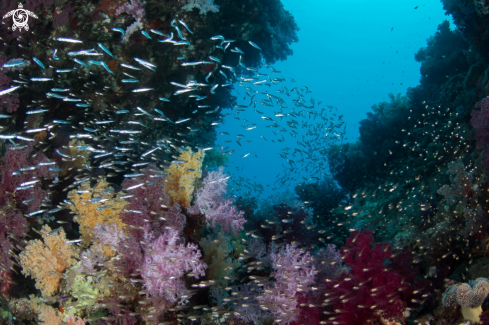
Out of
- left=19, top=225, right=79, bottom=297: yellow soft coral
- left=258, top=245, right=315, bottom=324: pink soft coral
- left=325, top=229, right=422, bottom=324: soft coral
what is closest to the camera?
left=325, top=229, right=422, bottom=324: soft coral

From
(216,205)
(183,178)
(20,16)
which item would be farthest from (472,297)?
(20,16)

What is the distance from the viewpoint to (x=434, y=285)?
4.41 m

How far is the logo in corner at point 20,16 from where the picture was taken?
6535 millimetres

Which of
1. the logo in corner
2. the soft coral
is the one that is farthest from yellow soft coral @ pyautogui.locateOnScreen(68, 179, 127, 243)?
the logo in corner

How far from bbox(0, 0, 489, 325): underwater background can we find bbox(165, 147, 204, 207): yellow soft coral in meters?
0.03

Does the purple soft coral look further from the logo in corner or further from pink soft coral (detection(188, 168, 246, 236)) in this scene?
the logo in corner

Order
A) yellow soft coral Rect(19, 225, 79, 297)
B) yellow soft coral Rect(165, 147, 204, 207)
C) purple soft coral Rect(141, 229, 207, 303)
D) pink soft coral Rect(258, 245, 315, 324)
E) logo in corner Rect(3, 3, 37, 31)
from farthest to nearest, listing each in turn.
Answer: logo in corner Rect(3, 3, 37, 31) → yellow soft coral Rect(165, 147, 204, 207) → yellow soft coral Rect(19, 225, 79, 297) → pink soft coral Rect(258, 245, 315, 324) → purple soft coral Rect(141, 229, 207, 303)

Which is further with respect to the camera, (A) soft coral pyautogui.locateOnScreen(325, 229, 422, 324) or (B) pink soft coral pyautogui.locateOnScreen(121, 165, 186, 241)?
(B) pink soft coral pyautogui.locateOnScreen(121, 165, 186, 241)

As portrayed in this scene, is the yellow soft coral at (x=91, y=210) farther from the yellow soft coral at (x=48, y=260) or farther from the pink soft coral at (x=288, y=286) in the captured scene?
the pink soft coral at (x=288, y=286)

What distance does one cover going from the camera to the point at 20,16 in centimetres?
658

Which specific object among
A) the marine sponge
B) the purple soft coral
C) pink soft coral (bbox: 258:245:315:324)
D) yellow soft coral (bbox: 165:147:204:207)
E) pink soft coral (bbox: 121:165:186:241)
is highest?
yellow soft coral (bbox: 165:147:204:207)

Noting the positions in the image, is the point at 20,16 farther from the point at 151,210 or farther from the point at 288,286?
the point at 288,286

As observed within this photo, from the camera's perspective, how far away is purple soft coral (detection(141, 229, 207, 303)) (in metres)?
3.89

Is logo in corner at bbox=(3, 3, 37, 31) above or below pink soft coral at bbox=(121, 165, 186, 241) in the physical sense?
above
